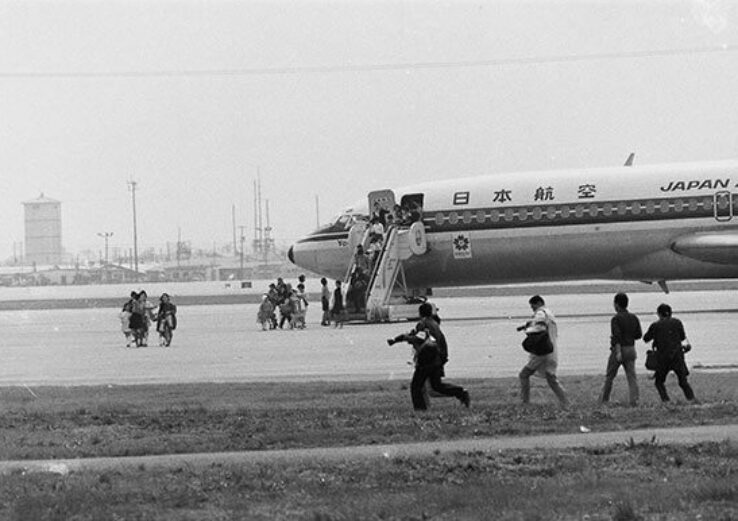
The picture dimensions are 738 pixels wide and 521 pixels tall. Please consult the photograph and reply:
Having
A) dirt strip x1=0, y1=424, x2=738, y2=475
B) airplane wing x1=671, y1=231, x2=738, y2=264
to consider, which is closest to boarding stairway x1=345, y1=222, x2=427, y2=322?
airplane wing x1=671, y1=231, x2=738, y2=264

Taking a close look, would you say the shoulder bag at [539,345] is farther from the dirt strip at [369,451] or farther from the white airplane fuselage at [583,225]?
the white airplane fuselage at [583,225]

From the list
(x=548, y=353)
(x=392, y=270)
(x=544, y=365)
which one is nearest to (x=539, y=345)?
(x=548, y=353)

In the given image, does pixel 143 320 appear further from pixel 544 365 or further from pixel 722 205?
pixel 544 365

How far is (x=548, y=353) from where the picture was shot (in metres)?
20.3

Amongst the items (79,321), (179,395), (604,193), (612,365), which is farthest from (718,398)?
(79,321)

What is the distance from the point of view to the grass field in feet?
→ 40.4

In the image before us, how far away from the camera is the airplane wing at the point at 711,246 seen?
45031 mm

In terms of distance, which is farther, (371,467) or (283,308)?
(283,308)

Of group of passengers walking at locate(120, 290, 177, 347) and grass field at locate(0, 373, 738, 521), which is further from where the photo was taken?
group of passengers walking at locate(120, 290, 177, 347)

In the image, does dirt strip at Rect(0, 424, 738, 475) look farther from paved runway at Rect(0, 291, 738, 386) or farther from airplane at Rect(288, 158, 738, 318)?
airplane at Rect(288, 158, 738, 318)

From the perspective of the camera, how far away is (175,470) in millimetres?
14773

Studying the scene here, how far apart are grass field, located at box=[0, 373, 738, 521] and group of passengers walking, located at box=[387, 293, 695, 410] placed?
0.30 metres

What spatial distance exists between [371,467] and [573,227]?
32942mm

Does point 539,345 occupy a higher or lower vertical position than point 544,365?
higher
